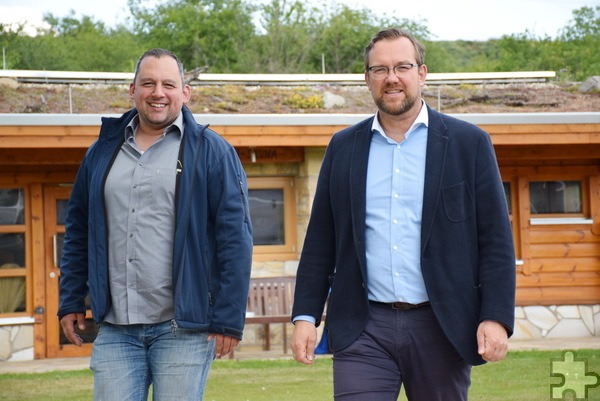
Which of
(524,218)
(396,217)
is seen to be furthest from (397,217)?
(524,218)

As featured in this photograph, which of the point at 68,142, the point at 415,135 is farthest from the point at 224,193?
the point at 68,142

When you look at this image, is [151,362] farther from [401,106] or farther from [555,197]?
[555,197]

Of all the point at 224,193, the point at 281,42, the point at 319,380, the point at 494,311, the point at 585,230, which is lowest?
the point at 319,380

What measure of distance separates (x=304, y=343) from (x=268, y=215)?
29.6ft

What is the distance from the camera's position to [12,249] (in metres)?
12.2

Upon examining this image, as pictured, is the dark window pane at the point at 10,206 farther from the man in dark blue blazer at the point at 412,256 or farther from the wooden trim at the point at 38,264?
the man in dark blue blazer at the point at 412,256

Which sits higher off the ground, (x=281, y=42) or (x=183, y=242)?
(x=281, y=42)

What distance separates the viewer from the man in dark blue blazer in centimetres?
361

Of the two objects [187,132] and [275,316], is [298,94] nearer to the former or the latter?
[275,316]

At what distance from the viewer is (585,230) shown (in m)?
13.4

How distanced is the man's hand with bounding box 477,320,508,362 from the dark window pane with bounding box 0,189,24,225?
9487 mm

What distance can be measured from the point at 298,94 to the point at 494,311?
10.6 m

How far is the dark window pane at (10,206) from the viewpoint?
12.1 metres

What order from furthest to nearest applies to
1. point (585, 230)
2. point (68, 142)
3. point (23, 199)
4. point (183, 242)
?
point (585, 230) → point (23, 199) → point (68, 142) → point (183, 242)
